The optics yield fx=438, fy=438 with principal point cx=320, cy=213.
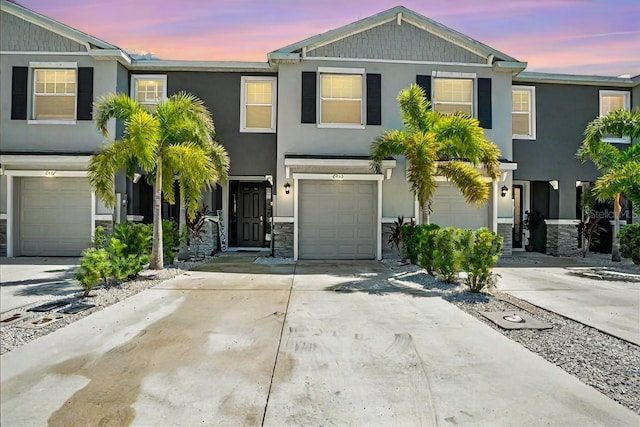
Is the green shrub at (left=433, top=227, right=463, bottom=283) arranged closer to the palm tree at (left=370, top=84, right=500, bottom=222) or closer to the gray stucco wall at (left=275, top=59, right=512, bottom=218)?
the palm tree at (left=370, top=84, right=500, bottom=222)

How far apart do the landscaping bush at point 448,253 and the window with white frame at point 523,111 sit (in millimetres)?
7380

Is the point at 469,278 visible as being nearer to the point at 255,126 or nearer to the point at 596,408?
the point at 596,408

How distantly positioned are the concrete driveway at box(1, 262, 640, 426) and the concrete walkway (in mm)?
1677

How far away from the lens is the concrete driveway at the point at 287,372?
3.30 m

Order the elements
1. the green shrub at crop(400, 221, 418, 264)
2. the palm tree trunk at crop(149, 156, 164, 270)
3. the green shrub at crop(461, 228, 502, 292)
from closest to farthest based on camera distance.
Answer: the green shrub at crop(461, 228, 502, 292) → the palm tree trunk at crop(149, 156, 164, 270) → the green shrub at crop(400, 221, 418, 264)

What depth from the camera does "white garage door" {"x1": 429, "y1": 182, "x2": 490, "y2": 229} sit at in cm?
1315

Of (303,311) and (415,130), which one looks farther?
(415,130)

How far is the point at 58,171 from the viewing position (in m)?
12.1

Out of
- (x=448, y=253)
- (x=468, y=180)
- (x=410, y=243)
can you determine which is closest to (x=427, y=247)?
(x=448, y=253)

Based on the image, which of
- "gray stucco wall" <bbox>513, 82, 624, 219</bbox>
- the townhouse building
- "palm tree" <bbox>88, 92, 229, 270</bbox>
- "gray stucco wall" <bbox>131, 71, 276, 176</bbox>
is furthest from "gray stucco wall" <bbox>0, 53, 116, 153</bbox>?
"gray stucco wall" <bbox>513, 82, 624, 219</bbox>

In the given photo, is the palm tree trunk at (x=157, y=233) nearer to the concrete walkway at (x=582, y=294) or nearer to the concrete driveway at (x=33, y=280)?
the concrete driveway at (x=33, y=280)

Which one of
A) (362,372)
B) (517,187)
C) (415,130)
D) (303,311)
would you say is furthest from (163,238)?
(517,187)

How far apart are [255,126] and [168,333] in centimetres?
905

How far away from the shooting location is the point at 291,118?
12.6 meters
